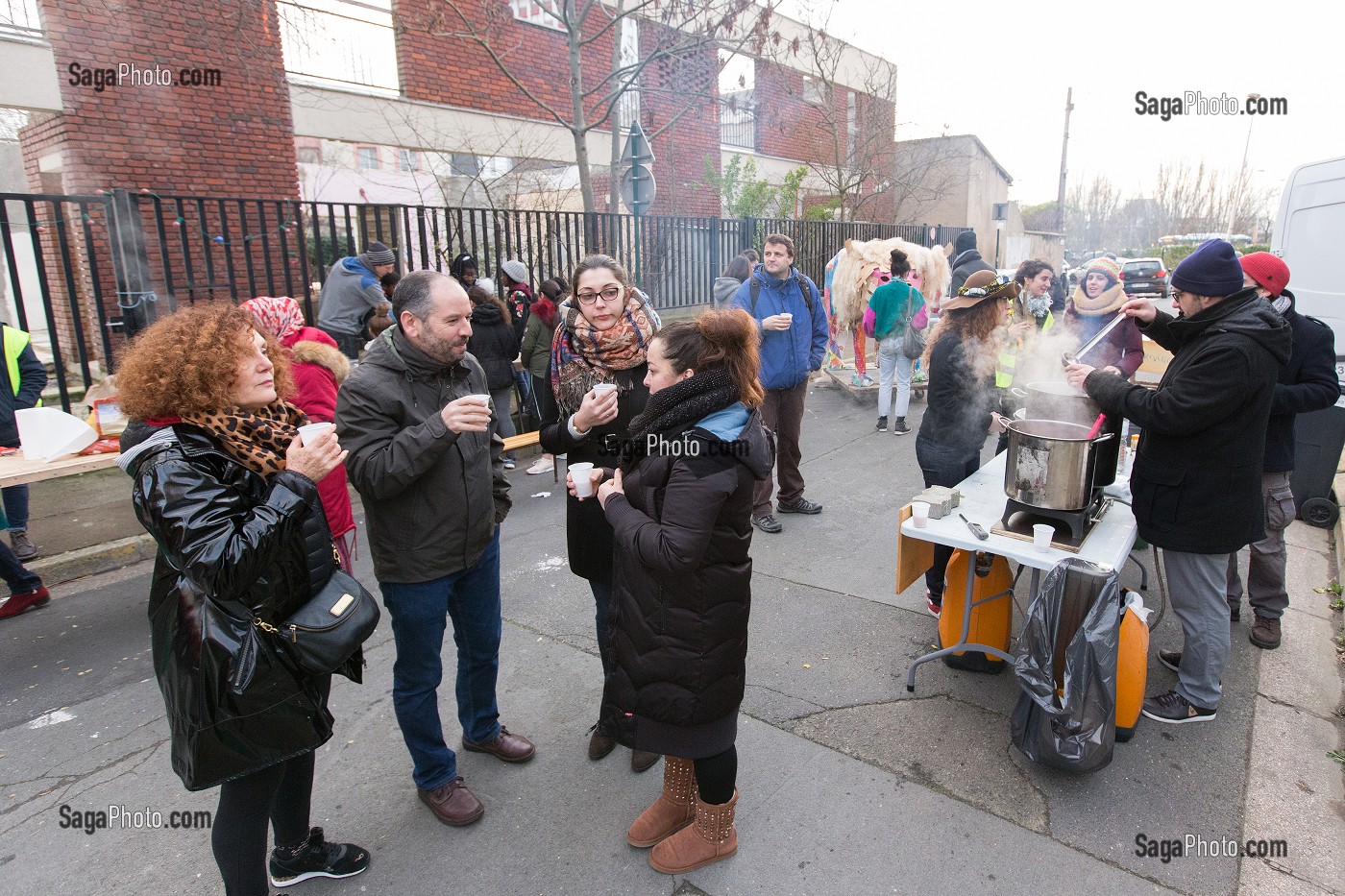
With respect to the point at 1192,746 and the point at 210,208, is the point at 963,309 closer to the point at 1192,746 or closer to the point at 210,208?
the point at 1192,746

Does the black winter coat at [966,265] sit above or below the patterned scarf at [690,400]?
above

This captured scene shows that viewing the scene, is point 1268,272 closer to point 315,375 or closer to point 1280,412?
point 1280,412

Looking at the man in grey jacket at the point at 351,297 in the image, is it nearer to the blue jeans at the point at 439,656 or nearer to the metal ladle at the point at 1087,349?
the blue jeans at the point at 439,656

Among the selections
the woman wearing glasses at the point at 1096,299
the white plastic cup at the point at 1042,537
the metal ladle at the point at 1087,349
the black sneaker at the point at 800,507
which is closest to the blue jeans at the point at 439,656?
the white plastic cup at the point at 1042,537

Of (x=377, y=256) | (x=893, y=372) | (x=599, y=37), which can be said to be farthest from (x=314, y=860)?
(x=599, y=37)

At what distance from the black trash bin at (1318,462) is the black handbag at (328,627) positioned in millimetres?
6197

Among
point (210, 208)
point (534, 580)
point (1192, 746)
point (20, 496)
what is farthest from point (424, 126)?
point (1192, 746)

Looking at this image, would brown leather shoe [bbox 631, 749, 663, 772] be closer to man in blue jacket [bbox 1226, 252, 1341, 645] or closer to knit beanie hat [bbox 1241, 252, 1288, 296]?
man in blue jacket [bbox 1226, 252, 1341, 645]

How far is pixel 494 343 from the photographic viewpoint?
7359 mm

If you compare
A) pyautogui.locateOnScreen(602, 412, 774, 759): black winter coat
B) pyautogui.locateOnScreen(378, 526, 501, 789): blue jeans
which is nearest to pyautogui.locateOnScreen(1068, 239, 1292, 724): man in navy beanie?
pyautogui.locateOnScreen(602, 412, 774, 759): black winter coat

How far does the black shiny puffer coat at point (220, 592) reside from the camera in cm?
181

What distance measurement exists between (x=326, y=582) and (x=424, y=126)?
1111 cm

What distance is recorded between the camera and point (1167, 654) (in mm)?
3748

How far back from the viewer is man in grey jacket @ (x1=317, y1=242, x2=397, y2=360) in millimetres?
6930
